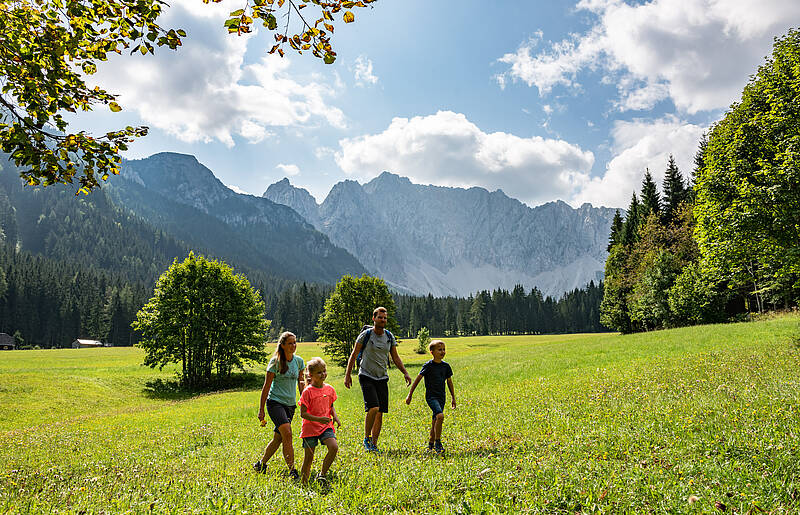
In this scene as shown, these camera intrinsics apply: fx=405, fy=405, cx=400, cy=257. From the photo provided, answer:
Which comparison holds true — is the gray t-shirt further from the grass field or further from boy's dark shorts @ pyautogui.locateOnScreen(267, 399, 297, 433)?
boy's dark shorts @ pyautogui.locateOnScreen(267, 399, 297, 433)

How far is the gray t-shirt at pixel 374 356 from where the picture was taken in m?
9.50

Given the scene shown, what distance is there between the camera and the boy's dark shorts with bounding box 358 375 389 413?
31.2ft

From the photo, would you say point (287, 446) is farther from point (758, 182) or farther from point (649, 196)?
point (649, 196)

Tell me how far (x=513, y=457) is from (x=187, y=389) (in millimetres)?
40205

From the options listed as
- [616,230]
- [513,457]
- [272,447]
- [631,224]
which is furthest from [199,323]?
[616,230]

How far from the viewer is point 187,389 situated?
39.5 meters

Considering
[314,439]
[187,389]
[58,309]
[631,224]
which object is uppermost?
[631,224]

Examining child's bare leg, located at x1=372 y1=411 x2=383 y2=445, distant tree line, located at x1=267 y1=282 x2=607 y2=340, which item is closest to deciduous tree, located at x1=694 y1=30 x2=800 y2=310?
child's bare leg, located at x1=372 y1=411 x2=383 y2=445

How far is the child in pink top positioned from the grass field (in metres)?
0.44

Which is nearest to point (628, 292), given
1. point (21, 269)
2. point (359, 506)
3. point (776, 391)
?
point (776, 391)

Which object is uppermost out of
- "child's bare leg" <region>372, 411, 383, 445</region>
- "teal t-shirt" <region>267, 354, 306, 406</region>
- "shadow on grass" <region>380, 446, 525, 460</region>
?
"teal t-shirt" <region>267, 354, 306, 406</region>

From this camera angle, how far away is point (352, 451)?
9.47 m

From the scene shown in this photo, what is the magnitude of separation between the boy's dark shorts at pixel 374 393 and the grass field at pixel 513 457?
109cm

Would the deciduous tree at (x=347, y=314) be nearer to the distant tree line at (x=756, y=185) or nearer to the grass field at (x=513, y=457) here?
the grass field at (x=513, y=457)
